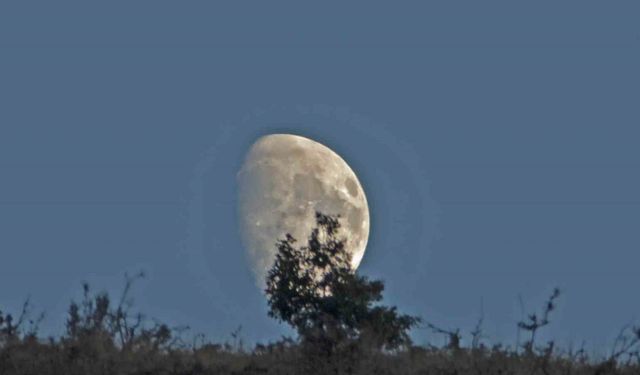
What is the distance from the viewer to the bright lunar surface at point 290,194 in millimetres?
40312

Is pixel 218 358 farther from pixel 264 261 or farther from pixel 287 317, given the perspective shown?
pixel 264 261

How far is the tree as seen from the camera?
27234 millimetres

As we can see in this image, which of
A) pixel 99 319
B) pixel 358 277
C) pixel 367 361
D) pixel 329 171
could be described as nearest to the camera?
pixel 367 361

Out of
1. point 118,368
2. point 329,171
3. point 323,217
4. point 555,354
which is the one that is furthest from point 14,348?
point 329,171

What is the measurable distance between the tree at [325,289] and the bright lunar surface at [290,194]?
8.79m

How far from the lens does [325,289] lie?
2795cm

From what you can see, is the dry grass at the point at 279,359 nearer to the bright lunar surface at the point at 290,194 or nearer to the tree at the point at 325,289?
the tree at the point at 325,289

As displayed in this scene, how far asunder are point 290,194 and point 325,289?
14.6m

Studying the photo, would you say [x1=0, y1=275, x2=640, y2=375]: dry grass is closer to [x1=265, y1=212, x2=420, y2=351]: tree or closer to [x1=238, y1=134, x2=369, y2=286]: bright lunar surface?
[x1=265, y1=212, x2=420, y2=351]: tree

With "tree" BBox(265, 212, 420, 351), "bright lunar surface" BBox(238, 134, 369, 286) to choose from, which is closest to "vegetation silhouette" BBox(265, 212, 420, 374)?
"tree" BBox(265, 212, 420, 351)

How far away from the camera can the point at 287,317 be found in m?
28.4

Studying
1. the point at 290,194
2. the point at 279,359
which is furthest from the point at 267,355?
the point at 290,194

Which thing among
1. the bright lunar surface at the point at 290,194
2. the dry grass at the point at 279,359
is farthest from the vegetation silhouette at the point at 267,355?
the bright lunar surface at the point at 290,194

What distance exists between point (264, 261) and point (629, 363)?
20860mm
